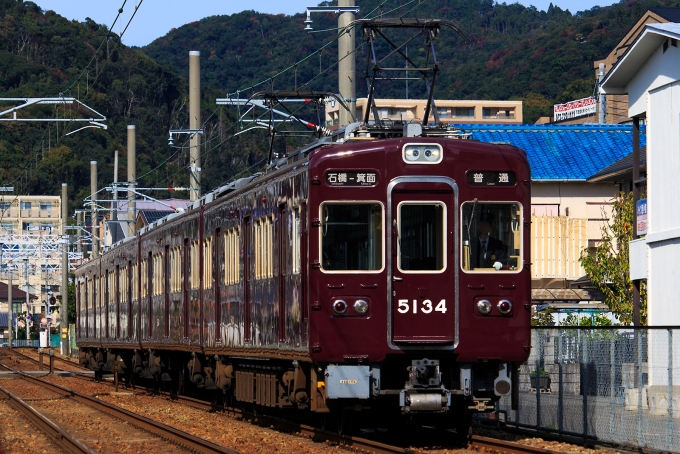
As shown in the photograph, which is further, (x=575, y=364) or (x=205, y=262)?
(x=205, y=262)

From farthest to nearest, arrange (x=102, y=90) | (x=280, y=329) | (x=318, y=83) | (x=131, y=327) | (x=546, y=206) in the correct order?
(x=318, y=83), (x=102, y=90), (x=546, y=206), (x=131, y=327), (x=280, y=329)

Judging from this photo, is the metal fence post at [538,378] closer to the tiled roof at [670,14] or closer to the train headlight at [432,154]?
the train headlight at [432,154]

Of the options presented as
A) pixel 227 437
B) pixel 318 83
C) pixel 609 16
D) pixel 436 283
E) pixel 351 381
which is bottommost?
pixel 227 437

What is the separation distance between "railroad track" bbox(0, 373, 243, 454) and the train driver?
310 centimetres

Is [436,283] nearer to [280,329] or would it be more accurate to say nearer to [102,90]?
[280,329]

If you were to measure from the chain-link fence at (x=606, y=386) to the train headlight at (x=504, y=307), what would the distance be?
125 centimetres

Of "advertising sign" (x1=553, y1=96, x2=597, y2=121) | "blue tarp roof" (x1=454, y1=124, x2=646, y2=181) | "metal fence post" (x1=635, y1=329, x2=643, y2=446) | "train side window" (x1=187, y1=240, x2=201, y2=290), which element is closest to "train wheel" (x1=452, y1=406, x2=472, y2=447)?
"metal fence post" (x1=635, y1=329, x2=643, y2=446)

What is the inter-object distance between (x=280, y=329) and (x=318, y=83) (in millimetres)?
88584

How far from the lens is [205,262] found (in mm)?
18203

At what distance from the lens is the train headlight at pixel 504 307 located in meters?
12.5

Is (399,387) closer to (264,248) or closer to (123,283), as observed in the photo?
(264,248)

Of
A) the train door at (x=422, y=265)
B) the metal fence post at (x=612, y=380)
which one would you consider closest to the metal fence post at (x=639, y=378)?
the metal fence post at (x=612, y=380)

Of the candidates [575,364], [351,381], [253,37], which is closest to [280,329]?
[351,381]

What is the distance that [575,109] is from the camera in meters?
81.1
